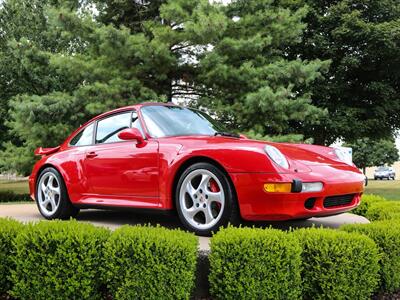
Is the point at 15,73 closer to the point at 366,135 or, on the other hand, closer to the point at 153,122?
the point at 366,135

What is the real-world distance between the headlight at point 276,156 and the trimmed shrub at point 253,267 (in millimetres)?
838

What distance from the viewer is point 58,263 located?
3588 millimetres

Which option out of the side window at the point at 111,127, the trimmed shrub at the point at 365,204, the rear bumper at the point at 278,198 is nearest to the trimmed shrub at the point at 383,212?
the trimmed shrub at the point at 365,204

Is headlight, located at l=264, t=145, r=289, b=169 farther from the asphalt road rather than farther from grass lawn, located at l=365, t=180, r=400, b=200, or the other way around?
grass lawn, located at l=365, t=180, r=400, b=200

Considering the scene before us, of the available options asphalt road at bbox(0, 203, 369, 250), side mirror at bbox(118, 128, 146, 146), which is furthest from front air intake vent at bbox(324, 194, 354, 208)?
side mirror at bbox(118, 128, 146, 146)

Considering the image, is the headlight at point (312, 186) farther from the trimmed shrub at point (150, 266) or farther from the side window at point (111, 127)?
the side window at point (111, 127)

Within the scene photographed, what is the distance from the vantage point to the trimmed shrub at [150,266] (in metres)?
3.46

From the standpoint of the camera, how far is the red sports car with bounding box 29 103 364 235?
417 cm

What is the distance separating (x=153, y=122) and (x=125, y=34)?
939 centimetres

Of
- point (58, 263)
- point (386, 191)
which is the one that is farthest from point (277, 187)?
point (386, 191)

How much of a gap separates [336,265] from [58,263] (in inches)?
85.2

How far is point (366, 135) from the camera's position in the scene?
23.2 m

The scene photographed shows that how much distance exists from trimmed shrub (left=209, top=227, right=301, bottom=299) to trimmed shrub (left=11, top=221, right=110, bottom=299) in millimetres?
927

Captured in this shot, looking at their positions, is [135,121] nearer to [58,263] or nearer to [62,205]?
[62,205]
